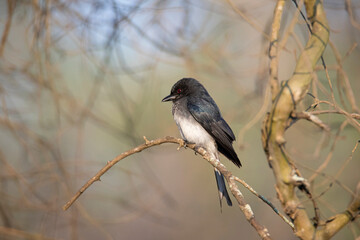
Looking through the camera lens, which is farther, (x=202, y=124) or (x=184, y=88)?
(x=184, y=88)

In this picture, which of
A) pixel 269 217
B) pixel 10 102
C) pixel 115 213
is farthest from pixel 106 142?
pixel 10 102

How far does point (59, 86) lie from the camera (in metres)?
4.35

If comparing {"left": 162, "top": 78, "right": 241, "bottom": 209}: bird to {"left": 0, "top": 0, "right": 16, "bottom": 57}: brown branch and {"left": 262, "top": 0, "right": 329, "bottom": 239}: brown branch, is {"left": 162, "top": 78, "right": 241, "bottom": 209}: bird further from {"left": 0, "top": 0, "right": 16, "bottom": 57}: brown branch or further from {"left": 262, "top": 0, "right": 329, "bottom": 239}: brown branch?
{"left": 262, "top": 0, "right": 329, "bottom": 239}: brown branch

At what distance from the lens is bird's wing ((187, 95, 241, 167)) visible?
518 cm

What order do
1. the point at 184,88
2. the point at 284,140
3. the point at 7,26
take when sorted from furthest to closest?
the point at 184,88 → the point at 7,26 → the point at 284,140

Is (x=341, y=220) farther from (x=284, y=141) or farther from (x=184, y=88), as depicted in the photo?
(x=184, y=88)

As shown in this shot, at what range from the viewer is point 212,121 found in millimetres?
5316

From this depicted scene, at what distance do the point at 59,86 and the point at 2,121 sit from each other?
698 mm

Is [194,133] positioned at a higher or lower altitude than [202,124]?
lower

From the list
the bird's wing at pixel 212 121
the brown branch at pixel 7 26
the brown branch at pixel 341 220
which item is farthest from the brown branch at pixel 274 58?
the bird's wing at pixel 212 121

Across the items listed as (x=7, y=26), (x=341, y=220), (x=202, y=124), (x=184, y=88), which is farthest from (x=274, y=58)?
(x=184, y=88)

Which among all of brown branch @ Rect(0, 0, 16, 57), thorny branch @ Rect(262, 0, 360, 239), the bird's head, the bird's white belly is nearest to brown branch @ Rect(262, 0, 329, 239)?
thorny branch @ Rect(262, 0, 360, 239)

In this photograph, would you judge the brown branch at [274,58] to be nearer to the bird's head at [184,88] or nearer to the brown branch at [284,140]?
the brown branch at [284,140]

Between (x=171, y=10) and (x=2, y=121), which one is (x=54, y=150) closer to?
(x=2, y=121)
